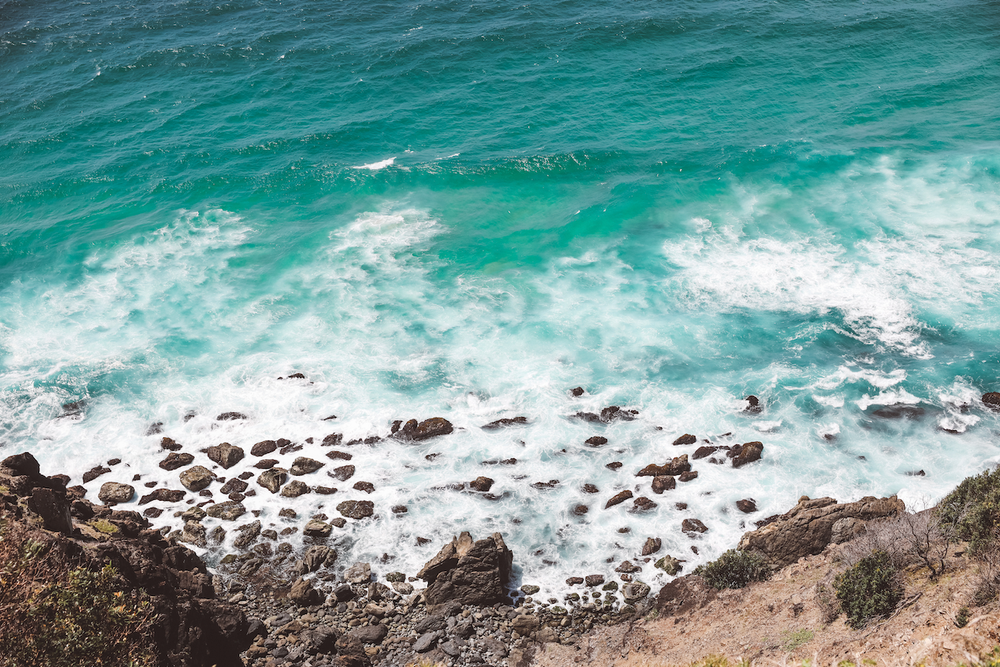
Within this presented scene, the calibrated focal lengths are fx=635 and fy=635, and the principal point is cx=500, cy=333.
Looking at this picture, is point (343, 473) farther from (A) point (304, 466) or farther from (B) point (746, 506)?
(B) point (746, 506)

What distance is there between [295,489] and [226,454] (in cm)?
390

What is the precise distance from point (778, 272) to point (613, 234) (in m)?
10.6

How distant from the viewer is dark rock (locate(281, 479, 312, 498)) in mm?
26141

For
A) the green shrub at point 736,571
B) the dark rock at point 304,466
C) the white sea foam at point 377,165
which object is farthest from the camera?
the white sea foam at point 377,165

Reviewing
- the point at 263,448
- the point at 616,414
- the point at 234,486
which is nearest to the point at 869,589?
the point at 616,414

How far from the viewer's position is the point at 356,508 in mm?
25266

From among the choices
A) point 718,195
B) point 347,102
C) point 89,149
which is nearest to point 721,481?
point 718,195

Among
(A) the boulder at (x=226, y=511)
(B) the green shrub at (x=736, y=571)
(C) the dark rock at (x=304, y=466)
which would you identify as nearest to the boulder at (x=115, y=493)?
(A) the boulder at (x=226, y=511)

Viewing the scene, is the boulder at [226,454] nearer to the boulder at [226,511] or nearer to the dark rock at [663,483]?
the boulder at [226,511]

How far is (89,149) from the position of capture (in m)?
52.8

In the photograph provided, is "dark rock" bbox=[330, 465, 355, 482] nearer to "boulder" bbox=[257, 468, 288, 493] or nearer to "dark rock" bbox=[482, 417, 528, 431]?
"boulder" bbox=[257, 468, 288, 493]

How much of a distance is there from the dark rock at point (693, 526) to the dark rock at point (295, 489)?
49.3 feet

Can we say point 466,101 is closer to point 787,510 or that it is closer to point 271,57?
point 271,57

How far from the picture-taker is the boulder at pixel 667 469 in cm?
2605
